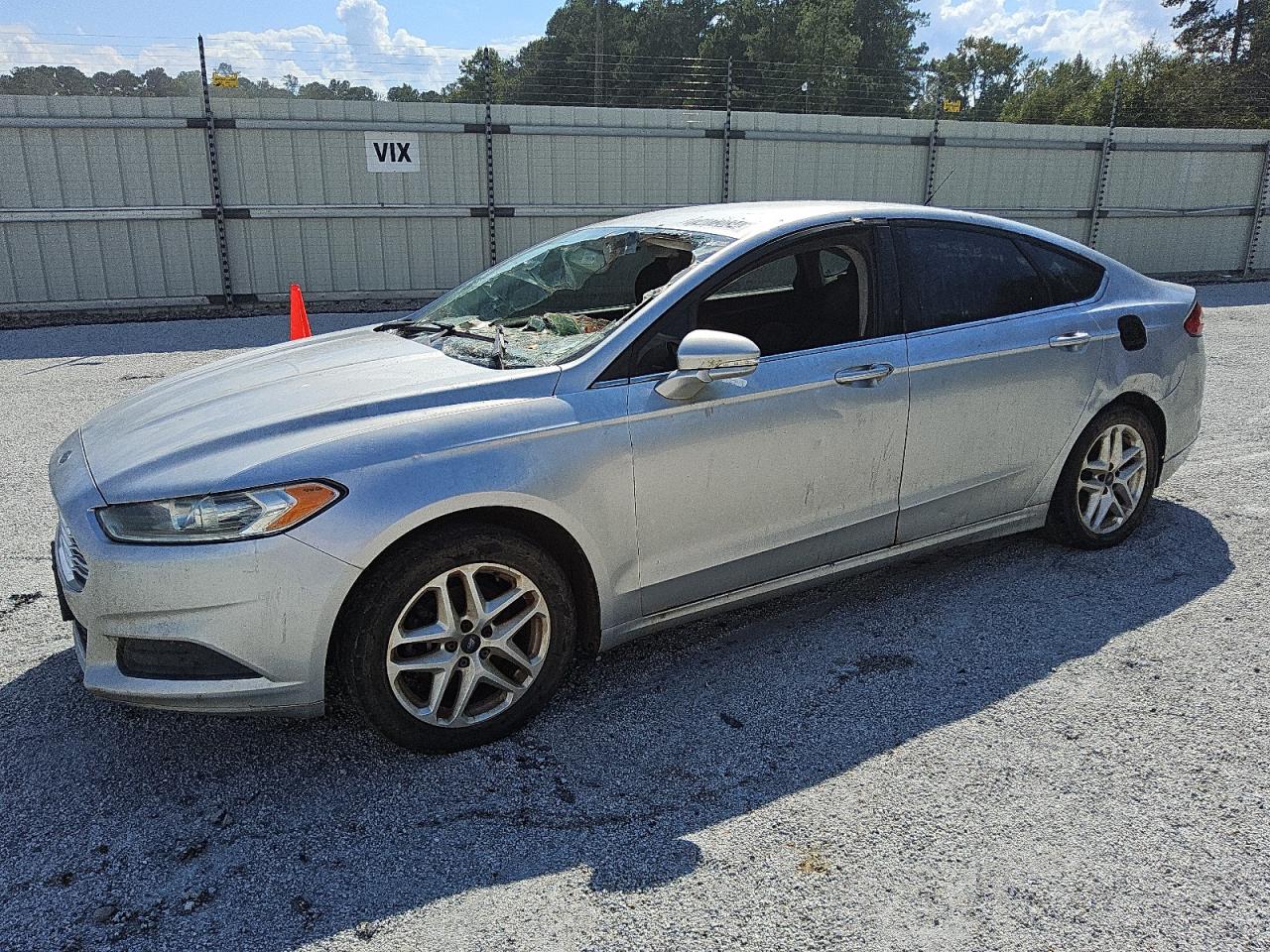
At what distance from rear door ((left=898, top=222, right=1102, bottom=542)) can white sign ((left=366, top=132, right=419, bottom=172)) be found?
952 cm

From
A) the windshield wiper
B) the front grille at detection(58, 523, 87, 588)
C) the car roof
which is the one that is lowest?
the front grille at detection(58, 523, 87, 588)

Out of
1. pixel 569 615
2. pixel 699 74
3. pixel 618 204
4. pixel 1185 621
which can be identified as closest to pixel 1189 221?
pixel 699 74

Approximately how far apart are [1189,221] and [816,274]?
15.4m

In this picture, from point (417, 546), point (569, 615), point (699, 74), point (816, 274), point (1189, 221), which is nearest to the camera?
point (417, 546)

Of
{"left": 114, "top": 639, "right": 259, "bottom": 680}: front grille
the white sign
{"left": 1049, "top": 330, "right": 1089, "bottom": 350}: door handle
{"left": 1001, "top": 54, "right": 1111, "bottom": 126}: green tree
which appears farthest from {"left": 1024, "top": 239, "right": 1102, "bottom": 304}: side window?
{"left": 1001, "top": 54, "right": 1111, "bottom": 126}: green tree

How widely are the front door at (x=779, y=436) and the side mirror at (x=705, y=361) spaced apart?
0.05m

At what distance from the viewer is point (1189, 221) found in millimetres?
16062

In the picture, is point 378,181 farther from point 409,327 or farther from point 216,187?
point 409,327

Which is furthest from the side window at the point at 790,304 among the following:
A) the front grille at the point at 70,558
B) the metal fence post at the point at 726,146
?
the metal fence post at the point at 726,146

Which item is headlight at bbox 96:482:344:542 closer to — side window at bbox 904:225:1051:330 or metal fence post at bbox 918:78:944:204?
side window at bbox 904:225:1051:330

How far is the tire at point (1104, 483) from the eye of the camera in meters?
4.17

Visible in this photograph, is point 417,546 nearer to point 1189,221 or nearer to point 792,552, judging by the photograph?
point 792,552

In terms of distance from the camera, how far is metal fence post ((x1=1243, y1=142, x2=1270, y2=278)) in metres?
16.1

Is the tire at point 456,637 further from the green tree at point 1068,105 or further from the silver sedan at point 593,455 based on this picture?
the green tree at point 1068,105
